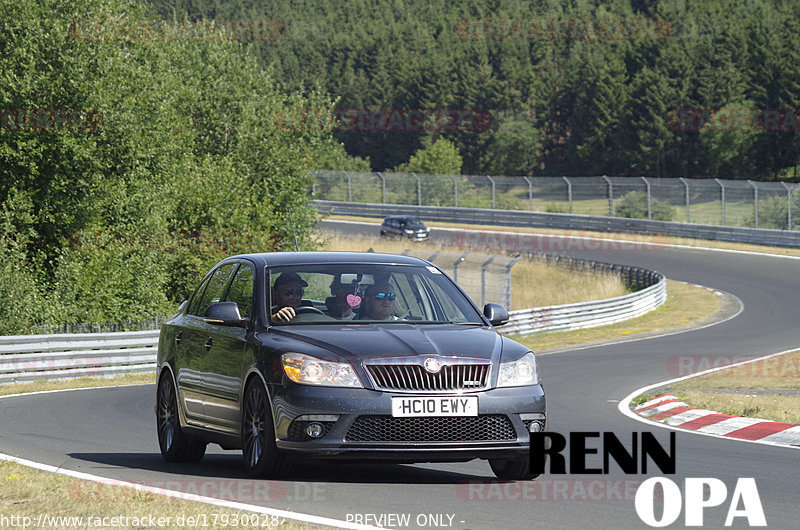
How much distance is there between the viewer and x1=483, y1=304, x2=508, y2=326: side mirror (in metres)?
8.88

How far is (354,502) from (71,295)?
2431cm

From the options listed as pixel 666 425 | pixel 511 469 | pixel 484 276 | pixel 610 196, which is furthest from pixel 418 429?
pixel 610 196

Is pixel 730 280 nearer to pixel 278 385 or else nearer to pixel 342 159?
pixel 278 385

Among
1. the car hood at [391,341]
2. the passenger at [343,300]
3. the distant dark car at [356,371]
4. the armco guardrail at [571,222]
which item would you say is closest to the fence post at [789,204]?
the armco guardrail at [571,222]

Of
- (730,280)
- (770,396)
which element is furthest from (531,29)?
(770,396)

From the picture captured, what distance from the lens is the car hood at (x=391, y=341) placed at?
776 centimetres

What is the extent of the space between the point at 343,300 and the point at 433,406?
1.37 meters

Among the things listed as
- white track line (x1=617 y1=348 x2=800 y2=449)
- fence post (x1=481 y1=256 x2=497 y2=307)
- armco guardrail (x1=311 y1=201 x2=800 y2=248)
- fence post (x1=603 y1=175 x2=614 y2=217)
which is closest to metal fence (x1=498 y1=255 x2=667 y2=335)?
fence post (x1=481 y1=256 x2=497 y2=307)

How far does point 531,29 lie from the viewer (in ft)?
460

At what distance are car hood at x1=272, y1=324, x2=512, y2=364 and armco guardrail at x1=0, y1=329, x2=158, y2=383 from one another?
556 inches

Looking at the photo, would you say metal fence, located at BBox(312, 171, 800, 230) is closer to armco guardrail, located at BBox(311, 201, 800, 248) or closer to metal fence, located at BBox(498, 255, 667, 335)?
armco guardrail, located at BBox(311, 201, 800, 248)

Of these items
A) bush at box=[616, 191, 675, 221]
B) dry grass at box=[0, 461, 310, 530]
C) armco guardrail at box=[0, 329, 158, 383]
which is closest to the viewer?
dry grass at box=[0, 461, 310, 530]

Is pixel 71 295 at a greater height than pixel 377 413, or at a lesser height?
lesser

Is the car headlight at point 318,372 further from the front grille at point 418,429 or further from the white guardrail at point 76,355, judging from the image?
the white guardrail at point 76,355
